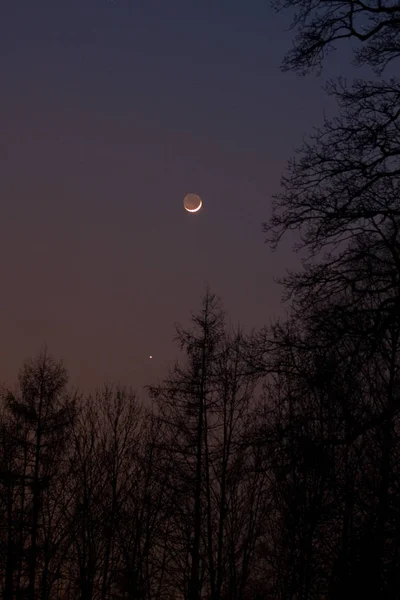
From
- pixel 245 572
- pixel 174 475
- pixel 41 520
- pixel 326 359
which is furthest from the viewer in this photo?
pixel 41 520

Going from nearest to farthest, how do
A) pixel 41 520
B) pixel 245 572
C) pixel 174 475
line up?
pixel 245 572 → pixel 174 475 → pixel 41 520

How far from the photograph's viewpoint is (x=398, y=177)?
27.8 ft

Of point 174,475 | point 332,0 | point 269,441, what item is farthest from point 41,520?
point 332,0

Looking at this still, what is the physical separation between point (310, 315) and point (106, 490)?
57.0 feet

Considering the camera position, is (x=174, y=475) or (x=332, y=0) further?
(x=174, y=475)

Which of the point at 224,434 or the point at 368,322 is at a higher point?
the point at 224,434

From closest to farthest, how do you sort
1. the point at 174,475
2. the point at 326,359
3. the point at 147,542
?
the point at 326,359, the point at 174,475, the point at 147,542

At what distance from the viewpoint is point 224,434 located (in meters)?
21.0

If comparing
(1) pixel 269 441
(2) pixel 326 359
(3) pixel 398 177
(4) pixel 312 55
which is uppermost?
(4) pixel 312 55

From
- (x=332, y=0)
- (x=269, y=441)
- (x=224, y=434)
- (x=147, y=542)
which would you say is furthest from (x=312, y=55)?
(x=147, y=542)

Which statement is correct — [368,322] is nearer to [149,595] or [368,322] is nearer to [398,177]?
[398,177]

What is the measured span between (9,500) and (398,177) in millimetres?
16853

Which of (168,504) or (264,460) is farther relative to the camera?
(168,504)

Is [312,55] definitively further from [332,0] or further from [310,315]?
[310,315]
